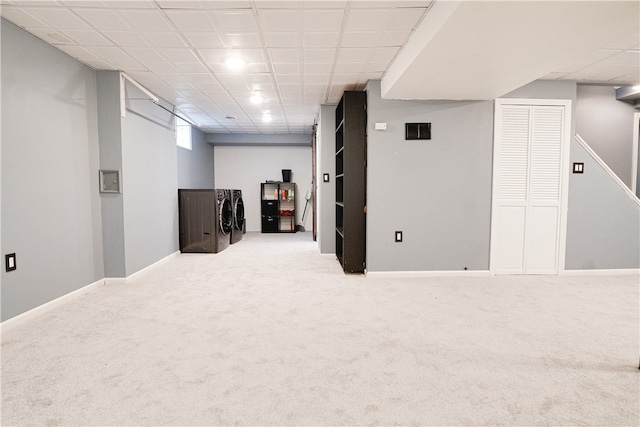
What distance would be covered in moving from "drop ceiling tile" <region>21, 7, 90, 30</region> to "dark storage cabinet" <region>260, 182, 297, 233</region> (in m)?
5.53

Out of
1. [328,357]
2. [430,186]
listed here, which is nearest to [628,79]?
[430,186]

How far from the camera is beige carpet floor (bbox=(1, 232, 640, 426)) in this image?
4.84 feet

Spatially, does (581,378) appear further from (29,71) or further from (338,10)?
(29,71)

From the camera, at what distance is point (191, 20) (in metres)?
2.32

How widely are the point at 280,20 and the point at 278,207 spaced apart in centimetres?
570

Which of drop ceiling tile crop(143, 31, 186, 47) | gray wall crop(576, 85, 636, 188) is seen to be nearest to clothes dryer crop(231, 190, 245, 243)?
drop ceiling tile crop(143, 31, 186, 47)

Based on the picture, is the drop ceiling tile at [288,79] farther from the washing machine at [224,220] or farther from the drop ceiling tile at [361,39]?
the washing machine at [224,220]

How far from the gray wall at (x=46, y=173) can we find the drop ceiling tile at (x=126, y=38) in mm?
593

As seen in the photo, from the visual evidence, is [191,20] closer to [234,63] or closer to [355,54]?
[234,63]

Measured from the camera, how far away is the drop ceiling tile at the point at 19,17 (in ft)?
7.19

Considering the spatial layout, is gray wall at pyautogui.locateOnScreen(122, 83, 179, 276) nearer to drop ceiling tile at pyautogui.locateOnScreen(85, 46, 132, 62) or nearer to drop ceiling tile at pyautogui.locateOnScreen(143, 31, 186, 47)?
drop ceiling tile at pyautogui.locateOnScreen(85, 46, 132, 62)

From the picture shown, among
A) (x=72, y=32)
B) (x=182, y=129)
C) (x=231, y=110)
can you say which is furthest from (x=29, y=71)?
(x=182, y=129)

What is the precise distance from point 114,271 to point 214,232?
1816 mm

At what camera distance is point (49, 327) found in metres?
2.37
